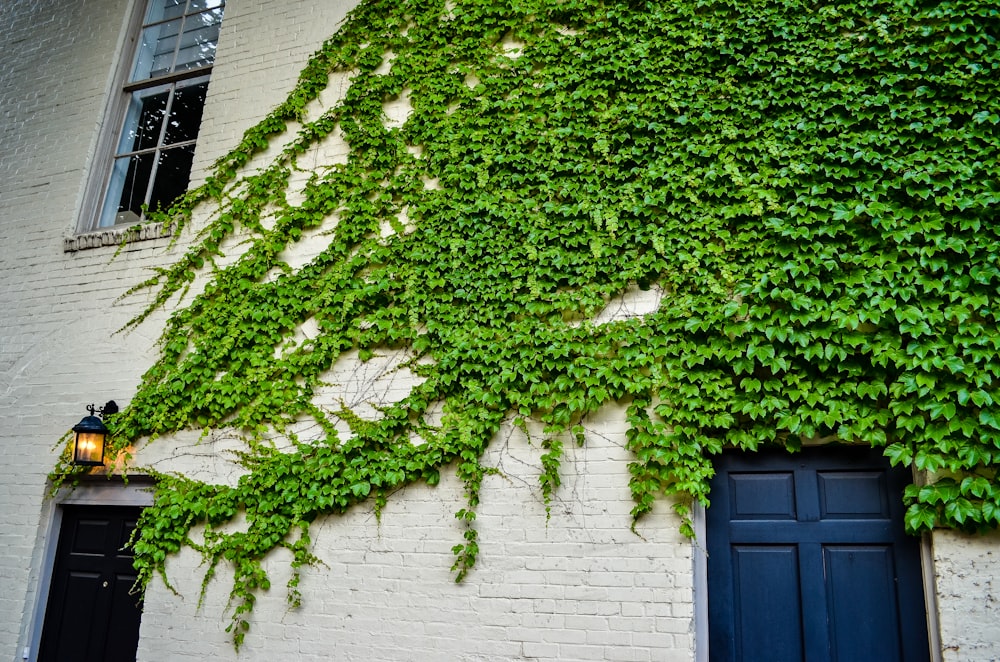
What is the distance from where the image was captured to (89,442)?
4801mm

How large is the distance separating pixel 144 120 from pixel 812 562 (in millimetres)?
6432

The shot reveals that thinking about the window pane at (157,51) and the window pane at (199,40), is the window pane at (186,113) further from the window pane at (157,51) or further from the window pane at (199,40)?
the window pane at (157,51)

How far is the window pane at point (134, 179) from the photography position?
238 inches

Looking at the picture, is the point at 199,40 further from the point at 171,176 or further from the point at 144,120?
the point at 171,176

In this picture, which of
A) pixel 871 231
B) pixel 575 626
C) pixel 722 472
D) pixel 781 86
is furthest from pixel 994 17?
pixel 575 626

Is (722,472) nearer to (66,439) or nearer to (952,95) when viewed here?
(952,95)

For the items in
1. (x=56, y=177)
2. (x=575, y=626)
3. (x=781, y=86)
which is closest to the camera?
(x=575, y=626)

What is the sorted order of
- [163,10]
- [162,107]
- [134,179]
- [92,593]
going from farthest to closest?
[163,10]
[162,107]
[134,179]
[92,593]

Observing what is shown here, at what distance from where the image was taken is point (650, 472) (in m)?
3.79

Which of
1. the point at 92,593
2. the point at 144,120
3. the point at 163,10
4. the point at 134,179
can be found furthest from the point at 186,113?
the point at 92,593

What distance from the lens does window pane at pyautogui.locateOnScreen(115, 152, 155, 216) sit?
6.05m

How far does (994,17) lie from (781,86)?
45.9 inches

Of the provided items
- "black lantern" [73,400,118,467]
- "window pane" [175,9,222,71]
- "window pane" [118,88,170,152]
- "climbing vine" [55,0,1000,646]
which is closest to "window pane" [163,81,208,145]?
"window pane" [118,88,170,152]

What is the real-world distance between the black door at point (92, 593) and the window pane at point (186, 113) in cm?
322
